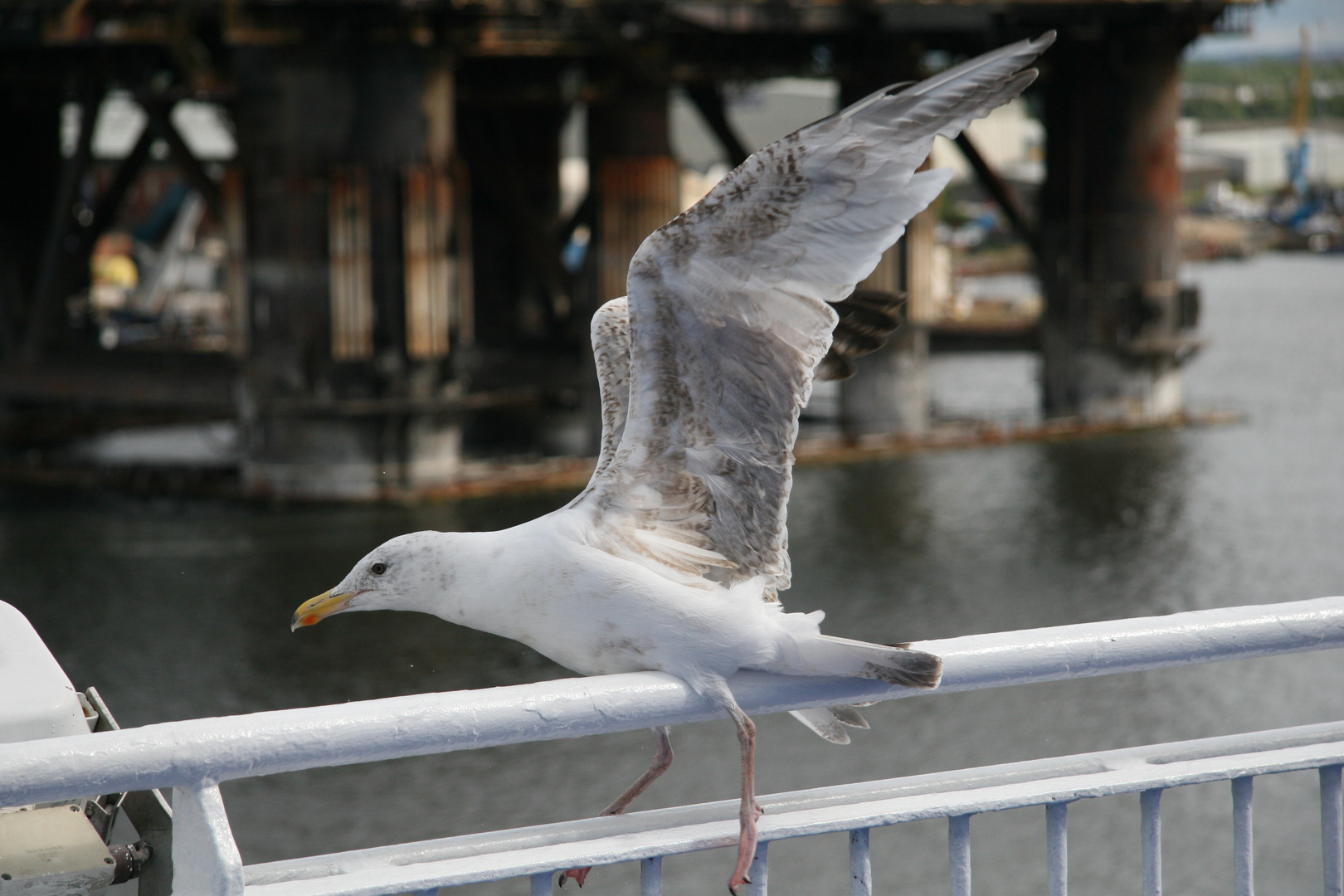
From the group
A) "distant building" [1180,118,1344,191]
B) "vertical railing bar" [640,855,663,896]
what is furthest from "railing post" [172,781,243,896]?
"distant building" [1180,118,1344,191]

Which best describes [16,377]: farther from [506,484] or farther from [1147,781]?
[1147,781]

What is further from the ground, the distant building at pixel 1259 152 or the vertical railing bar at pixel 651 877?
the distant building at pixel 1259 152

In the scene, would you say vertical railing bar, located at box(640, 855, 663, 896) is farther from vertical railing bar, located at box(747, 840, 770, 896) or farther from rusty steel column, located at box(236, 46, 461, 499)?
rusty steel column, located at box(236, 46, 461, 499)

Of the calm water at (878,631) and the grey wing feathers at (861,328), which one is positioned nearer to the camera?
the grey wing feathers at (861,328)

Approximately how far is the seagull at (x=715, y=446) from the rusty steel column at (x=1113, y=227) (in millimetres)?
25462

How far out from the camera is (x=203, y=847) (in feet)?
9.96

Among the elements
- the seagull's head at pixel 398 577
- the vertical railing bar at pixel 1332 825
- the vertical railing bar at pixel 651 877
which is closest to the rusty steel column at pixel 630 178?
the seagull's head at pixel 398 577

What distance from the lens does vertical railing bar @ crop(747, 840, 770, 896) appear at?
137 inches

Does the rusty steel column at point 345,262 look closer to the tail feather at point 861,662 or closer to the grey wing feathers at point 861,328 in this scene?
the grey wing feathers at point 861,328

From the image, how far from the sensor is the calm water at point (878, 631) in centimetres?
1245

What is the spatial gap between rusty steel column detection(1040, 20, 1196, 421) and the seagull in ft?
83.5

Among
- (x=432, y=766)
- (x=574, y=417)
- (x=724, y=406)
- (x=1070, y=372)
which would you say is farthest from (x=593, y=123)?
(x=724, y=406)

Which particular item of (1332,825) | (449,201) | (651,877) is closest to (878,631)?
(449,201)

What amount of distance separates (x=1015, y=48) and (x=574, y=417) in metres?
28.6
